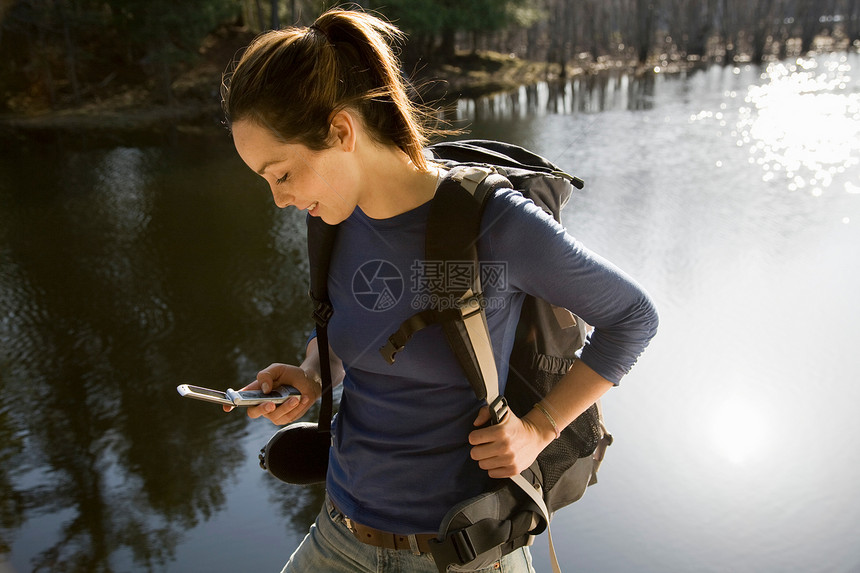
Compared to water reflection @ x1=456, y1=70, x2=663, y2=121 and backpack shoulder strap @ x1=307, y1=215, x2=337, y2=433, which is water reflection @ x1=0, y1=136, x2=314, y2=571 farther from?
water reflection @ x1=456, y1=70, x2=663, y2=121

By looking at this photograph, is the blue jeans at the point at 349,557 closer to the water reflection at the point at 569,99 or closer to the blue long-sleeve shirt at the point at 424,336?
the blue long-sleeve shirt at the point at 424,336

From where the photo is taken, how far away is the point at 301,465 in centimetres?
148

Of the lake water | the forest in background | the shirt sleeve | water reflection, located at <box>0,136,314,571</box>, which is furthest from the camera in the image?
the forest in background

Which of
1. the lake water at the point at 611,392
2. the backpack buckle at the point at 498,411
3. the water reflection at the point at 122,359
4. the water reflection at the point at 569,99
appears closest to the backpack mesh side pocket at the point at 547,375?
the backpack buckle at the point at 498,411

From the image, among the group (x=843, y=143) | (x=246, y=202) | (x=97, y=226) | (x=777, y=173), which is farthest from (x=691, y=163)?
(x=97, y=226)

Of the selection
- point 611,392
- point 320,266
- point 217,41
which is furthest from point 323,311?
point 217,41

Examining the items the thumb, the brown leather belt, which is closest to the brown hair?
the thumb

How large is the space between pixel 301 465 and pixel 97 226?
5.04 metres

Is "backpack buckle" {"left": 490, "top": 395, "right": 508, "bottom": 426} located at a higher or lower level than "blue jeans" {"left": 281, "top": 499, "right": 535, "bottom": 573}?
higher

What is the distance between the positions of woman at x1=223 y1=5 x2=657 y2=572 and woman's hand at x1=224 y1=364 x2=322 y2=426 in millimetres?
160

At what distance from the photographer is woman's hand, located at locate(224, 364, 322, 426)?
1.32 meters

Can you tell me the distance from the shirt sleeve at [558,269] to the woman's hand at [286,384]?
0.49 m

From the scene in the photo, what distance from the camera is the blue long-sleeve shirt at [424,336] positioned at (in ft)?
3.38

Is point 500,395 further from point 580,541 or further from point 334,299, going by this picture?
point 580,541
